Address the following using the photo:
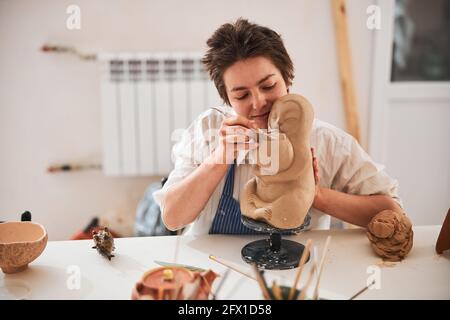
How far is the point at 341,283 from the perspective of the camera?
90cm

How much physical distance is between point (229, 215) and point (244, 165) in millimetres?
142

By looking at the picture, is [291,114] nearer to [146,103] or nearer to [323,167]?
[323,167]

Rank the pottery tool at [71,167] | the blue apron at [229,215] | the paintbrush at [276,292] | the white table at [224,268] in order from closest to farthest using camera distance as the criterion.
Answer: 1. the paintbrush at [276,292]
2. the white table at [224,268]
3. the blue apron at [229,215]
4. the pottery tool at [71,167]

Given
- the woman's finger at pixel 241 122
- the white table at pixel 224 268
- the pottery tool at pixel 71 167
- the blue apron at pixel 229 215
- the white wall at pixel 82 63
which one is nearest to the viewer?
the white table at pixel 224 268

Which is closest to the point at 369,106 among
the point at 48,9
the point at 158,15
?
the point at 158,15

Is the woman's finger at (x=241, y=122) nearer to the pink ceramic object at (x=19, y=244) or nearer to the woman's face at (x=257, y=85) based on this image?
the woman's face at (x=257, y=85)

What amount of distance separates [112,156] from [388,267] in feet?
5.12

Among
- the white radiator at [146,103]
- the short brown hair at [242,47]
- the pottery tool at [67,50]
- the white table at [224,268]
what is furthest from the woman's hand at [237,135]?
the pottery tool at [67,50]

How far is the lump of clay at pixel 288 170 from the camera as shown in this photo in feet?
3.00

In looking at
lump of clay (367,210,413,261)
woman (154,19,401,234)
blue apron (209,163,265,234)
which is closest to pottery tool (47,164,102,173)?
woman (154,19,401,234)

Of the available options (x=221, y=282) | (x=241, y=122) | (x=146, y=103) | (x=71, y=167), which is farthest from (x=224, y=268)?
(x=71, y=167)

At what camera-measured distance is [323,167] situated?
4.05 ft
